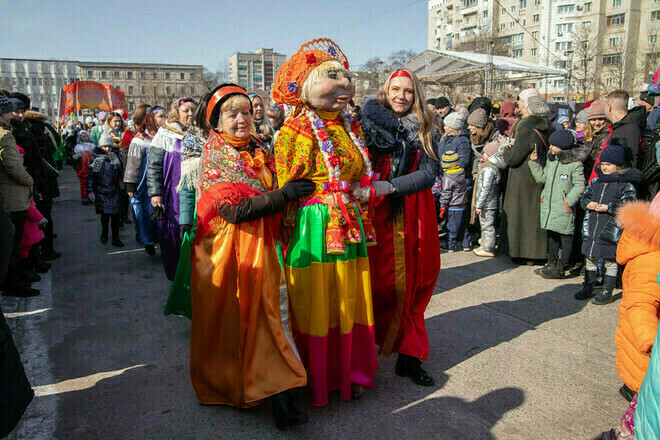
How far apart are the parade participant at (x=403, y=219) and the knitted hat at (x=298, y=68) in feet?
1.58

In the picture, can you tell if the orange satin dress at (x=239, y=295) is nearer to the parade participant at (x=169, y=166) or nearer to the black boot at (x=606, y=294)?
the parade participant at (x=169, y=166)

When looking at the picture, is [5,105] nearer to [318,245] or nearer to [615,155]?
[318,245]

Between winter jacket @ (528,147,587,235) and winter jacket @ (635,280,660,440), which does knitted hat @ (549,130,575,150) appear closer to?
winter jacket @ (528,147,587,235)

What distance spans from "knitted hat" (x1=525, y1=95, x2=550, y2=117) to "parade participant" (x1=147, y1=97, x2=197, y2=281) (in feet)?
13.5

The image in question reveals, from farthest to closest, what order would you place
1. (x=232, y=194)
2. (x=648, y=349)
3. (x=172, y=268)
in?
(x=172, y=268)
(x=232, y=194)
(x=648, y=349)

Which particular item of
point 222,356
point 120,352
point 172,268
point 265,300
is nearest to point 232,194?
point 265,300

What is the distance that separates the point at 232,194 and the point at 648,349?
2207 millimetres

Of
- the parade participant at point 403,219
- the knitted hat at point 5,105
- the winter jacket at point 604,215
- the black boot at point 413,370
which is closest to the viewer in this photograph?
the parade participant at point 403,219

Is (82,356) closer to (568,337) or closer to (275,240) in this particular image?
(275,240)

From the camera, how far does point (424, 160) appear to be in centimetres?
317

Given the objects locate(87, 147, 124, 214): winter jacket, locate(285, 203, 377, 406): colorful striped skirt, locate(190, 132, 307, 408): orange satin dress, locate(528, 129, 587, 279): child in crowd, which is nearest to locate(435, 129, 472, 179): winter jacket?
locate(528, 129, 587, 279): child in crowd

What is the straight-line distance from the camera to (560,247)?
5.80 m

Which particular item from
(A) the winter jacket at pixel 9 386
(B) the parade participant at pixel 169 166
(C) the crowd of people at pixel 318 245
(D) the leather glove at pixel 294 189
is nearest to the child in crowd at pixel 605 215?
(C) the crowd of people at pixel 318 245

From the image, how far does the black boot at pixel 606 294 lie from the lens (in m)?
4.77
